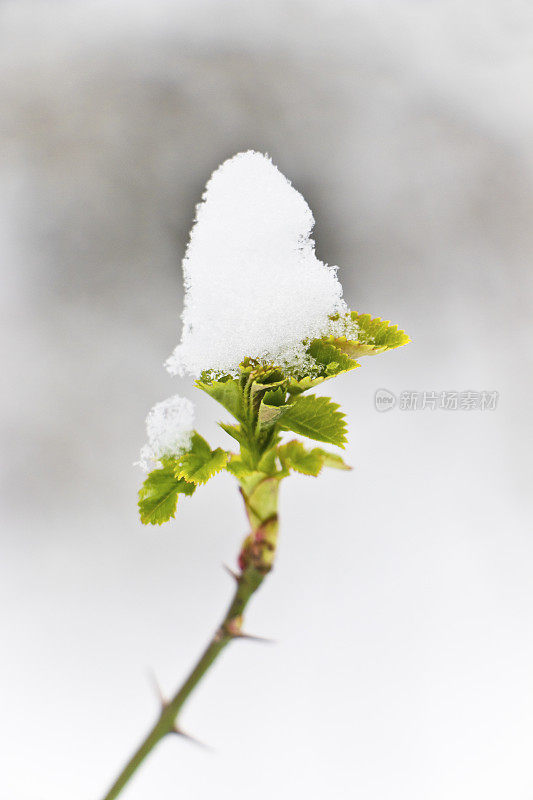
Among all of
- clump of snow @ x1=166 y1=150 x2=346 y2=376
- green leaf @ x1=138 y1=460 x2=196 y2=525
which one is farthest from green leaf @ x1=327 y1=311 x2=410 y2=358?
green leaf @ x1=138 y1=460 x2=196 y2=525

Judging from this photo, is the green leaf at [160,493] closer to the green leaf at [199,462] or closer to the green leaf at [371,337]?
the green leaf at [199,462]

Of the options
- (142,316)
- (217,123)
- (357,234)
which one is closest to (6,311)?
(142,316)

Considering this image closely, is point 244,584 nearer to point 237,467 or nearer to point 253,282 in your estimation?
point 237,467

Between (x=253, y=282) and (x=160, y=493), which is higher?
(x=253, y=282)

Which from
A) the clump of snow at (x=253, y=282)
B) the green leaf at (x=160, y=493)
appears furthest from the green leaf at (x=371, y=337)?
the green leaf at (x=160, y=493)

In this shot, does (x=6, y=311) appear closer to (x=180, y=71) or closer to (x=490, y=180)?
(x=180, y=71)

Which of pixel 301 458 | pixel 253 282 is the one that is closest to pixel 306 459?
pixel 301 458
